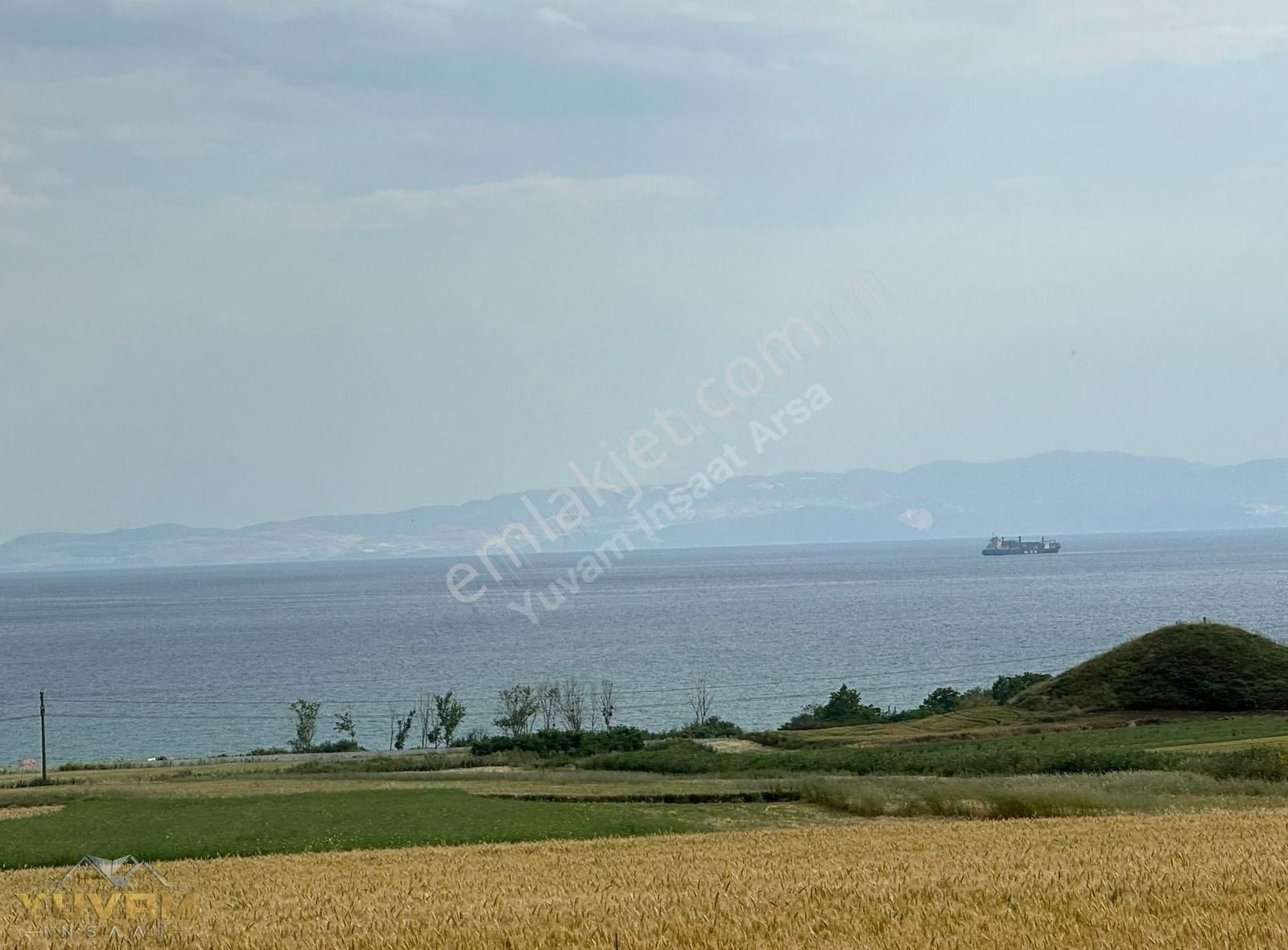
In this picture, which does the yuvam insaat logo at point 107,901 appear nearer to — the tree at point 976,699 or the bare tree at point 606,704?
the bare tree at point 606,704

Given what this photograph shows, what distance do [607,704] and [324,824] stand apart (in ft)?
145

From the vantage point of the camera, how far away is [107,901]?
1377 centimetres

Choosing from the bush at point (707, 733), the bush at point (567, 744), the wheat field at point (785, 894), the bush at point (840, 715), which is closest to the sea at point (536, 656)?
the bush at point (840, 715)

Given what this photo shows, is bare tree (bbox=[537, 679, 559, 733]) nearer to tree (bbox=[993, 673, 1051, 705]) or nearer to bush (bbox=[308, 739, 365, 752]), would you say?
bush (bbox=[308, 739, 365, 752])

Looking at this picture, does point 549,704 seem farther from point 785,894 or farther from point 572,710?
point 785,894

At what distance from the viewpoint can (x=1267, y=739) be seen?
37594mm

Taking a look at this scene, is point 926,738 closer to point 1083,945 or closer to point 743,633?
point 1083,945

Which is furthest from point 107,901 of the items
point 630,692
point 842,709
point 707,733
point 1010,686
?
point 630,692

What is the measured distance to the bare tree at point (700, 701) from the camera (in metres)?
71.4

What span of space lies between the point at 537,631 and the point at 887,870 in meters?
146

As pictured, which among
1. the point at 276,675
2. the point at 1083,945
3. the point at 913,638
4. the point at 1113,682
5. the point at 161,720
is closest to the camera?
Answer: the point at 1083,945

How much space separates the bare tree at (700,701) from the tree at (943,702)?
434 inches

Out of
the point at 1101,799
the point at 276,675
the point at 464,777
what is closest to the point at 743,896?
the point at 1101,799

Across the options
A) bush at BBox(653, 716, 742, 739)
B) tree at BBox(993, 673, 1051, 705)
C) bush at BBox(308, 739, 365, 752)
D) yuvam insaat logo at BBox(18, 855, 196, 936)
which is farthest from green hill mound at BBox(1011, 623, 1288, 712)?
yuvam insaat logo at BBox(18, 855, 196, 936)
